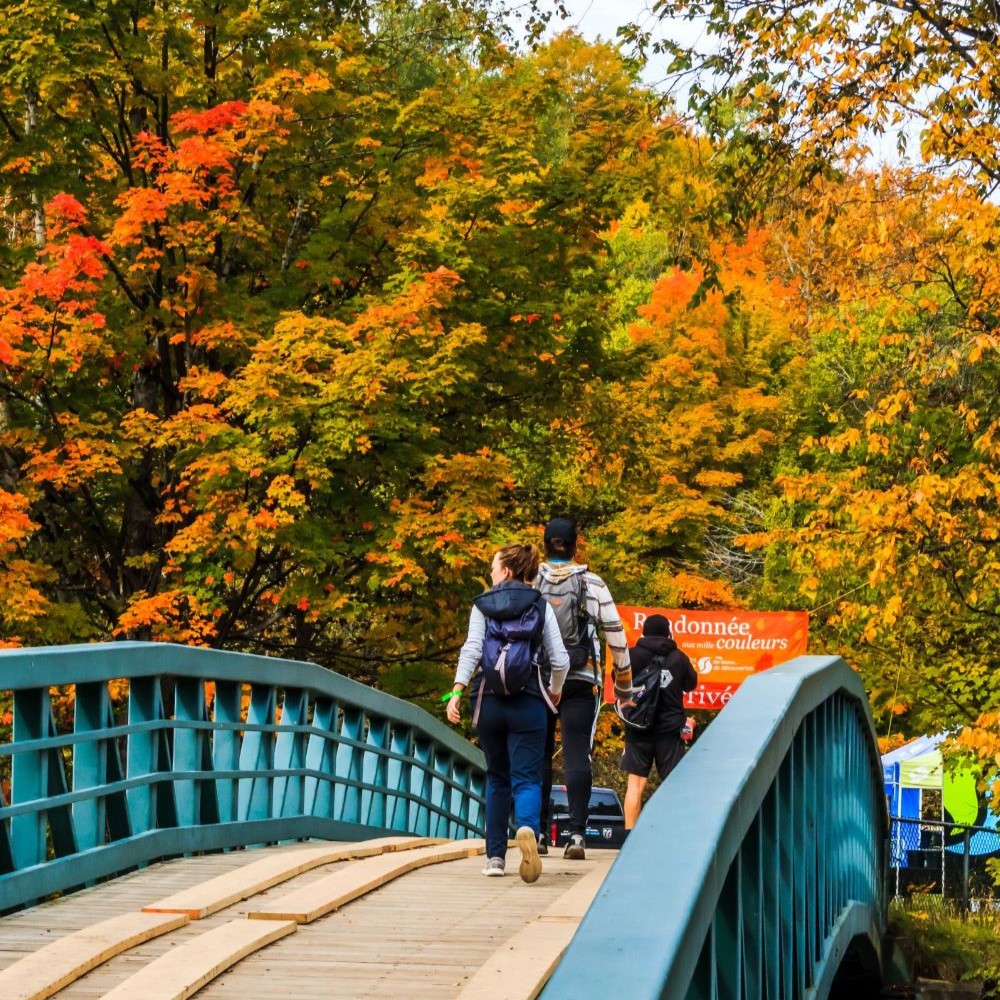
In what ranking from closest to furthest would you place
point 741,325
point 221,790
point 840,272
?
point 221,790, point 840,272, point 741,325

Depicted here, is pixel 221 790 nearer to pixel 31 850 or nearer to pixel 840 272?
pixel 31 850

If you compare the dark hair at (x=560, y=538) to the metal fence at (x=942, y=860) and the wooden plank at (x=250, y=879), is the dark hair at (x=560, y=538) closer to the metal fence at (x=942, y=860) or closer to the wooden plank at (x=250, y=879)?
the wooden plank at (x=250, y=879)

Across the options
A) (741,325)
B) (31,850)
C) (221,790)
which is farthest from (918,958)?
(741,325)

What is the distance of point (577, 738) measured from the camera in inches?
346

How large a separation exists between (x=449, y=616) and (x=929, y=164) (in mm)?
7725

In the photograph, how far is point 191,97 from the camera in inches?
723

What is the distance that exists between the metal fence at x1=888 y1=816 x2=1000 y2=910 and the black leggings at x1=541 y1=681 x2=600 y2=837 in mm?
10103

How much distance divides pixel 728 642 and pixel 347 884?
20.3 metres

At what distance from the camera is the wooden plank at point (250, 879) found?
6438mm

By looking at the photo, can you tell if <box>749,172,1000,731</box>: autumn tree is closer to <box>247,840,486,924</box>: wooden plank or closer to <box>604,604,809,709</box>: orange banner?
<box>247,840,486,924</box>: wooden plank

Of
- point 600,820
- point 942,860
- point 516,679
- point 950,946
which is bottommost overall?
point 600,820

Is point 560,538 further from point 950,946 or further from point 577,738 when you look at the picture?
point 950,946

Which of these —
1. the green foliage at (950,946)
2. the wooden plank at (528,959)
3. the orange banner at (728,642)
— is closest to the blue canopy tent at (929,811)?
the orange banner at (728,642)

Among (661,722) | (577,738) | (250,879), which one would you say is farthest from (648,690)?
(250,879)
